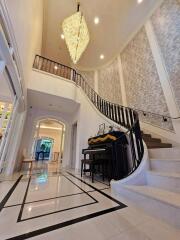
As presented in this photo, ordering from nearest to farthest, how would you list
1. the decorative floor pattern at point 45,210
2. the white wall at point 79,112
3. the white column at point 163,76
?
the decorative floor pattern at point 45,210, the white column at point 163,76, the white wall at point 79,112

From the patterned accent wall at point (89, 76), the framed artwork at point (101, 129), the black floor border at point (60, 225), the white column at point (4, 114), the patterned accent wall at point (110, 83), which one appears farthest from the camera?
the patterned accent wall at point (89, 76)

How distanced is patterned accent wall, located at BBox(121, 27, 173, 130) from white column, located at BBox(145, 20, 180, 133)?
0.12m

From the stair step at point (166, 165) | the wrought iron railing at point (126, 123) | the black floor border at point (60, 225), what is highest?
the wrought iron railing at point (126, 123)

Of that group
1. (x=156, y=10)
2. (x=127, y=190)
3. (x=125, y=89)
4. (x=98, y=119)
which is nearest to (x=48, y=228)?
(x=127, y=190)

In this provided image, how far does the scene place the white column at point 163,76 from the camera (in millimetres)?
3374

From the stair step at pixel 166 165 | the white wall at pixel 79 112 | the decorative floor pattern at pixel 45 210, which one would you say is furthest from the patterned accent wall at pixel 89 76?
the decorative floor pattern at pixel 45 210

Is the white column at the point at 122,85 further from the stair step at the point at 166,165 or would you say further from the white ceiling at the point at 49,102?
the stair step at the point at 166,165

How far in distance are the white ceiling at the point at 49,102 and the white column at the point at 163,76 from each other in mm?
3614

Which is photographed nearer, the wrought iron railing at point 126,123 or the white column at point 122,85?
the wrought iron railing at point 126,123

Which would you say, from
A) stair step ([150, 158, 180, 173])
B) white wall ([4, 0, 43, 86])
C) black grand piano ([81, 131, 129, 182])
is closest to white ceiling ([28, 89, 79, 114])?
white wall ([4, 0, 43, 86])

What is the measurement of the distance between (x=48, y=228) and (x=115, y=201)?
1046 millimetres

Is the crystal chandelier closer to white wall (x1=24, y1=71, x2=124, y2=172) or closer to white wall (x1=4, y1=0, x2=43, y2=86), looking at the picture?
white wall (x1=4, y1=0, x2=43, y2=86)

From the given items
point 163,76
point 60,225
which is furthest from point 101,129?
point 60,225

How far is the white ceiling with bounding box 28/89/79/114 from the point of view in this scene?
488 cm
